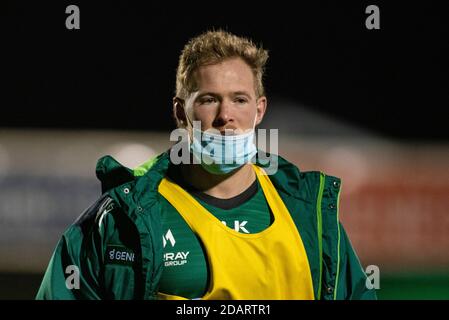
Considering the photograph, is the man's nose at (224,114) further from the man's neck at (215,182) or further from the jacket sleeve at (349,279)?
the jacket sleeve at (349,279)

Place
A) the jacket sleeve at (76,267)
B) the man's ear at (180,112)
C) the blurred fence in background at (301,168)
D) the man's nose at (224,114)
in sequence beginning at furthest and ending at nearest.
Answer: the blurred fence in background at (301,168), the man's ear at (180,112), the man's nose at (224,114), the jacket sleeve at (76,267)

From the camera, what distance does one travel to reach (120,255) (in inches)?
104

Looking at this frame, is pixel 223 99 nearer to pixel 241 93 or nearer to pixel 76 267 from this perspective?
pixel 241 93

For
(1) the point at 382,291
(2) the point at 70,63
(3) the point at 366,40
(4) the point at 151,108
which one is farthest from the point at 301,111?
(2) the point at 70,63

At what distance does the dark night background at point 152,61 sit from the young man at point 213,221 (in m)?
3.99

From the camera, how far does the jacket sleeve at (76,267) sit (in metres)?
2.62

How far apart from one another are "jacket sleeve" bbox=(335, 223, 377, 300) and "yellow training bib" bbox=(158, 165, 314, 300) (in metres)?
0.15

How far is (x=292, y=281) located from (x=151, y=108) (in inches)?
179

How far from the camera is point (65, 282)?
104 inches

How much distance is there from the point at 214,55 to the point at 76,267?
103cm

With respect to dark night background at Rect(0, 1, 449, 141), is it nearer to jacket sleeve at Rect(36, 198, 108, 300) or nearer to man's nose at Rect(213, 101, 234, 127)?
man's nose at Rect(213, 101, 234, 127)

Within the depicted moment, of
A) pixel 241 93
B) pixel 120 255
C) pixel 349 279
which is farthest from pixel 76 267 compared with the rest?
pixel 349 279

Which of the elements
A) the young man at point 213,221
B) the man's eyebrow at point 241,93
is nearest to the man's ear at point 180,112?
the young man at point 213,221

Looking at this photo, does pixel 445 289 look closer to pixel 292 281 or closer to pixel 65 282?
pixel 292 281
